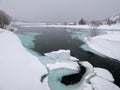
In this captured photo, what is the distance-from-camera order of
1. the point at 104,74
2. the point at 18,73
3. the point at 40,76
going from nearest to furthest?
1. the point at 18,73
2. the point at 40,76
3. the point at 104,74

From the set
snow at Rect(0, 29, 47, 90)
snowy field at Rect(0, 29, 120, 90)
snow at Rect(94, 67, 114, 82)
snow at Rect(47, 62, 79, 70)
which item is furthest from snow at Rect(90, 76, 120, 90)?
snow at Rect(0, 29, 47, 90)

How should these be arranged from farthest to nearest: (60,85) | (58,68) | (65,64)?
(65,64), (58,68), (60,85)

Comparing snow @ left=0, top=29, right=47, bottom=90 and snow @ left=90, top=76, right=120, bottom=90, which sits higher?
snow @ left=0, top=29, right=47, bottom=90

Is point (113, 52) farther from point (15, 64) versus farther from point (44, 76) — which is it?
point (15, 64)

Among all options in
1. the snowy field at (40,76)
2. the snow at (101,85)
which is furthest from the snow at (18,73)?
the snow at (101,85)

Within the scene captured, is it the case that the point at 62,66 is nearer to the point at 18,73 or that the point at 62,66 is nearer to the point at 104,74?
the point at 104,74

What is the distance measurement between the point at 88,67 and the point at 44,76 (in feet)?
16.9

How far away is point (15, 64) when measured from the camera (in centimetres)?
1098

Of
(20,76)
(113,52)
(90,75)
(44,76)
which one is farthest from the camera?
(113,52)

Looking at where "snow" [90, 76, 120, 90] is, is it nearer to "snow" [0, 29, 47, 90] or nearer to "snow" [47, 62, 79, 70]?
"snow" [47, 62, 79, 70]

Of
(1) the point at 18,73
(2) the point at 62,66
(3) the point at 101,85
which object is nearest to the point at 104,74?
(3) the point at 101,85

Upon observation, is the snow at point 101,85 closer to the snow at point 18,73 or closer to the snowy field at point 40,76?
the snowy field at point 40,76

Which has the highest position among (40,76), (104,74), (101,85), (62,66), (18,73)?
(18,73)

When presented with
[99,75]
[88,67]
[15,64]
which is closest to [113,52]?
[88,67]
